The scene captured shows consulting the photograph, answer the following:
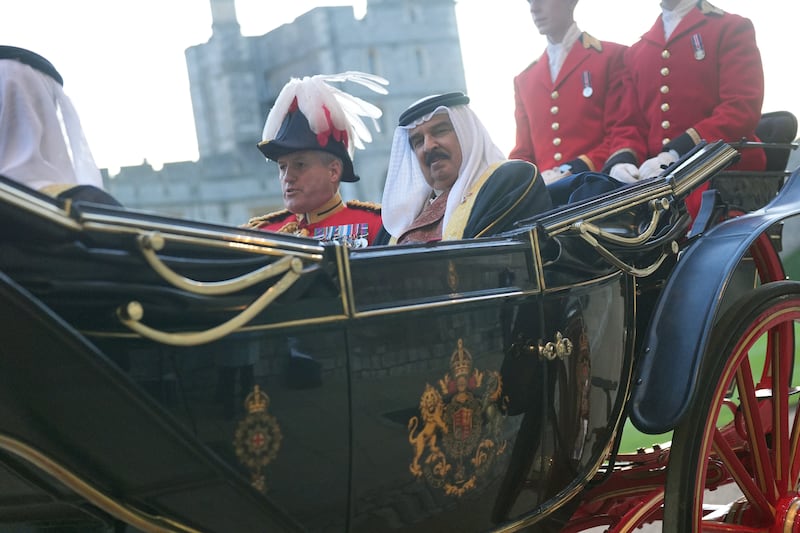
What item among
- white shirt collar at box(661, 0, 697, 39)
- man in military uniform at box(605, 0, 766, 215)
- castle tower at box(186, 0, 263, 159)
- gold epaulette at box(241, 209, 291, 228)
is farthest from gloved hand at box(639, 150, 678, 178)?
castle tower at box(186, 0, 263, 159)

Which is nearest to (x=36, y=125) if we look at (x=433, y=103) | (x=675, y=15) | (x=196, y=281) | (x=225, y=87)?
(x=196, y=281)

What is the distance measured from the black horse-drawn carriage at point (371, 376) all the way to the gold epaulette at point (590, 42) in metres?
1.42

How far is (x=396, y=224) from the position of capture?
241 cm

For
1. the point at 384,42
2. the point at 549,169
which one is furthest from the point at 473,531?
the point at 384,42

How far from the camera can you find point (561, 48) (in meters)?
A: 3.32

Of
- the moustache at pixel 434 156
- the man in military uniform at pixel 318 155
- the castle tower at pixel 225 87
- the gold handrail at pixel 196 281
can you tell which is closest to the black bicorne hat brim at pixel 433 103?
the moustache at pixel 434 156

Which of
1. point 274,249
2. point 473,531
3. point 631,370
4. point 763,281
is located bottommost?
point 473,531

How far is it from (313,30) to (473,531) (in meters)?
21.8

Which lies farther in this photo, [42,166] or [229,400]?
[42,166]

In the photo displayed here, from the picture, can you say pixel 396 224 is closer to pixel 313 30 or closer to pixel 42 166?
pixel 42 166

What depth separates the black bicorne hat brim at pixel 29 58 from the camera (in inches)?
64.6

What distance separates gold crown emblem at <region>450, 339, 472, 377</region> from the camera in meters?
1.42

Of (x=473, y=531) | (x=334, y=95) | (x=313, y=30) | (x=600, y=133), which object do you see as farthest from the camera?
(x=313, y=30)

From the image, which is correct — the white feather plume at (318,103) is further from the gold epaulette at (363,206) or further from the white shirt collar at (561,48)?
the white shirt collar at (561,48)
